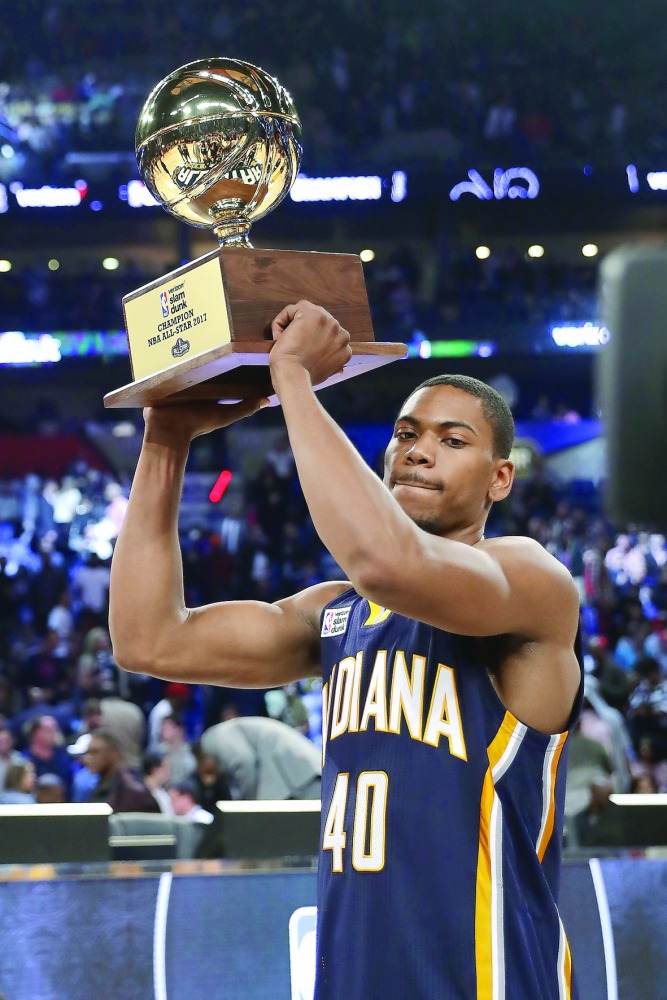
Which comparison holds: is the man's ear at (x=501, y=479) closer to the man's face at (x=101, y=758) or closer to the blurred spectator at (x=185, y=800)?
the blurred spectator at (x=185, y=800)

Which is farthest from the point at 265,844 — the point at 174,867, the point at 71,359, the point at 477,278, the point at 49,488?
the point at 477,278

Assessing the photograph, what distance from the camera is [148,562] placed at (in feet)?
6.73

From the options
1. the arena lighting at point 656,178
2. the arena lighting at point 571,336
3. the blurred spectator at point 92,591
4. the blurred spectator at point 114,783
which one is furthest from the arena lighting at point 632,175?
the blurred spectator at point 114,783

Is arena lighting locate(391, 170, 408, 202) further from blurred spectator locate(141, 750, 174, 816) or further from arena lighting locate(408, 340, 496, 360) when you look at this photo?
blurred spectator locate(141, 750, 174, 816)

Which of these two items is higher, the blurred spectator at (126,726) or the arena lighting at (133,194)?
the arena lighting at (133,194)

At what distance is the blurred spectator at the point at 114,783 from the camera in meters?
5.41

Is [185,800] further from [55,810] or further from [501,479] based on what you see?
[501,479]

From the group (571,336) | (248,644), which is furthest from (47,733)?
(571,336)

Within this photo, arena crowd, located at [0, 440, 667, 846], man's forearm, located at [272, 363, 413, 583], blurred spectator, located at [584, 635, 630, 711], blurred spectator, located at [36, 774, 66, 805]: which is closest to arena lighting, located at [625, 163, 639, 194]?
arena crowd, located at [0, 440, 667, 846]

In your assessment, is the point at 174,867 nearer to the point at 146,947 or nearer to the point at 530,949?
the point at 146,947

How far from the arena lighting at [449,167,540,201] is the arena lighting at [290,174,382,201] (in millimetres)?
1057

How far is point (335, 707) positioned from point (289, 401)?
0.52 metres

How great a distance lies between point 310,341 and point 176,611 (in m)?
0.59

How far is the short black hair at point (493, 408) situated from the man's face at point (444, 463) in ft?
0.04
